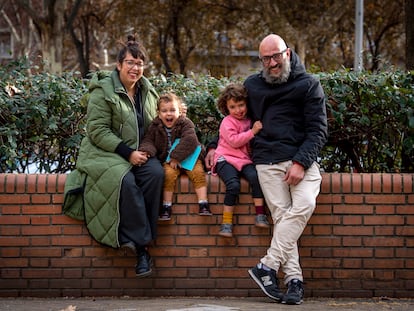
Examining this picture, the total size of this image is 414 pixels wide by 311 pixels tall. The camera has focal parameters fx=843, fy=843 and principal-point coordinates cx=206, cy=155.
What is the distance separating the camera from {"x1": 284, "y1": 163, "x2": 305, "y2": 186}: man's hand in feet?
20.7

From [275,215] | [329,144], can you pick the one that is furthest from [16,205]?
[329,144]

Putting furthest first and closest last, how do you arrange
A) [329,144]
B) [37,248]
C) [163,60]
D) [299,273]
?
[163,60], [329,144], [37,248], [299,273]

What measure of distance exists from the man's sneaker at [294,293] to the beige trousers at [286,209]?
0.12 ft

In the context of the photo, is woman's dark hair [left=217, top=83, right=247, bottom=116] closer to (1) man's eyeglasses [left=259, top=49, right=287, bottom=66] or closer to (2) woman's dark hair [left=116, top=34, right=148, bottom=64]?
(1) man's eyeglasses [left=259, top=49, right=287, bottom=66]

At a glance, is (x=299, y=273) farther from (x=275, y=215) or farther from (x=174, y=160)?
(x=174, y=160)

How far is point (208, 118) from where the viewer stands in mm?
7543

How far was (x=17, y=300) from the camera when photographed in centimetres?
668

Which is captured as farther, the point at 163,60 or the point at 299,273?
the point at 163,60

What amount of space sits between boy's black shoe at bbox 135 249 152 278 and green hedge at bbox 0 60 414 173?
1364mm

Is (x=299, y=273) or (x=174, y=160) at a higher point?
(x=174, y=160)

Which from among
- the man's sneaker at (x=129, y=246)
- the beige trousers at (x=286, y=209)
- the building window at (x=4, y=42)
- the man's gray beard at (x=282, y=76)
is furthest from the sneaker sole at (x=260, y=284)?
the building window at (x=4, y=42)

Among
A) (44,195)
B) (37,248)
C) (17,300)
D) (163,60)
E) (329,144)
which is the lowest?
(17,300)

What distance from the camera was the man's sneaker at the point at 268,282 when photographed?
6.29 meters

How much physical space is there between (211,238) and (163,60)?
28.8m
